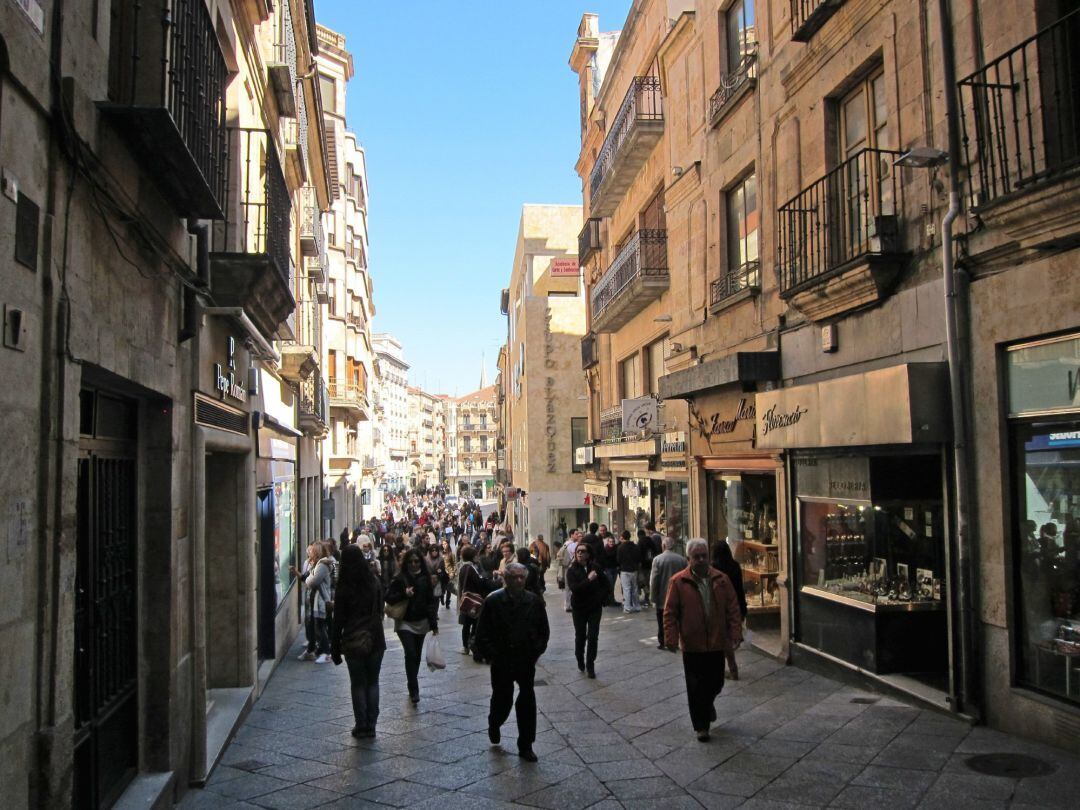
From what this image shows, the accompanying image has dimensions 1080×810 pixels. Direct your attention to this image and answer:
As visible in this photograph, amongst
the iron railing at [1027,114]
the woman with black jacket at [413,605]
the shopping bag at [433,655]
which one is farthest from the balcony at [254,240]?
the iron railing at [1027,114]

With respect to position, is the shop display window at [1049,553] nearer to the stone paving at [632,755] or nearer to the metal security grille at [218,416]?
the stone paving at [632,755]

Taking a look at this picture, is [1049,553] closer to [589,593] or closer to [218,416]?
[589,593]

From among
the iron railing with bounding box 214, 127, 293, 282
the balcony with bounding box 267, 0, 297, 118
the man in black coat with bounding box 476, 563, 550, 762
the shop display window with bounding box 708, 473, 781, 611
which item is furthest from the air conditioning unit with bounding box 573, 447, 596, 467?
the man in black coat with bounding box 476, 563, 550, 762

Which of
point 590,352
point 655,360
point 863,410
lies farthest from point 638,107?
point 863,410

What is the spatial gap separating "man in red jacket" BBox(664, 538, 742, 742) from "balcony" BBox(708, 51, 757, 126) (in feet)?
25.2

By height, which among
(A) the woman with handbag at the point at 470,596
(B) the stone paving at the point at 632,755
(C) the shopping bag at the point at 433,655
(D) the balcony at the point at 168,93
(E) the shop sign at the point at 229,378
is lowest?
(B) the stone paving at the point at 632,755

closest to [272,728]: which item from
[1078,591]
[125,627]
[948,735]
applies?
[125,627]

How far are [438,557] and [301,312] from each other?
5566 mm

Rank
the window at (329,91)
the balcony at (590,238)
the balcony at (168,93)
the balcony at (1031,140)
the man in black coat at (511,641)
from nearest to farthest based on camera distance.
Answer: the balcony at (168,93), the balcony at (1031,140), the man in black coat at (511,641), the balcony at (590,238), the window at (329,91)

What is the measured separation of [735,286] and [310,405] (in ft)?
28.2

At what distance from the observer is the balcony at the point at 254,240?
25.0ft

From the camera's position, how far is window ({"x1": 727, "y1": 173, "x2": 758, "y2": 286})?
12633mm

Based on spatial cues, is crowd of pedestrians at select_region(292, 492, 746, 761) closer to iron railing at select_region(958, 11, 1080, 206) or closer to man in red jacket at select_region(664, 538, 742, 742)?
man in red jacket at select_region(664, 538, 742, 742)

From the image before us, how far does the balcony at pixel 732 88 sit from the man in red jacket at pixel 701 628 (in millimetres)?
7685
